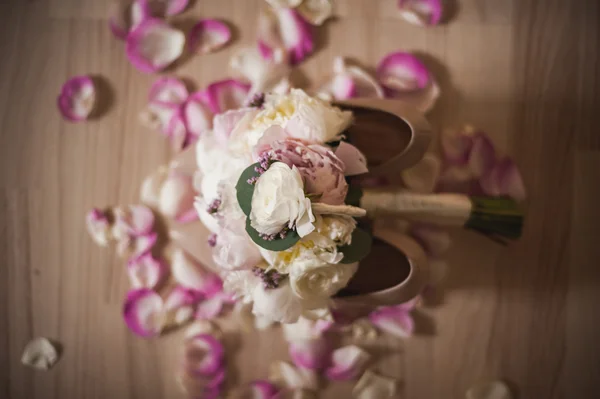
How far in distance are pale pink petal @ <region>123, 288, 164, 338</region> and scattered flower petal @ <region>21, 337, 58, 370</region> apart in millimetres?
163

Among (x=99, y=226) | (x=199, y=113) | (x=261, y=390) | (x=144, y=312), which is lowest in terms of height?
(x=261, y=390)

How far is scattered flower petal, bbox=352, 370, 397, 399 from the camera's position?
2.73 feet

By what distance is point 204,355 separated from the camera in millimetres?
841

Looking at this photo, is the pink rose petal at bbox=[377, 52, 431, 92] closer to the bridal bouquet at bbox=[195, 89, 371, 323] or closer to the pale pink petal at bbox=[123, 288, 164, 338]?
the bridal bouquet at bbox=[195, 89, 371, 323]

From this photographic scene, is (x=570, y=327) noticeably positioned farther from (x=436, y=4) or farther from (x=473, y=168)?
(x=436, y=4)

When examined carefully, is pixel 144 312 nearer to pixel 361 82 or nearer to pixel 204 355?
pixel 204 355

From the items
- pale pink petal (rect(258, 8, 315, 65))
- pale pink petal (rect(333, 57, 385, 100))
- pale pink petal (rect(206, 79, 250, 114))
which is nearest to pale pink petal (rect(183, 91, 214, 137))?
pale pink petal (rect(206, 79, 250, 114))

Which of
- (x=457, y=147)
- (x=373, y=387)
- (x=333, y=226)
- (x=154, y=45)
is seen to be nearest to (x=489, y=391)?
(x=373, y=387)

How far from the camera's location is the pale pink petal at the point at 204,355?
835 mm

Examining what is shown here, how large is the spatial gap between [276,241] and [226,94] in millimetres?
450

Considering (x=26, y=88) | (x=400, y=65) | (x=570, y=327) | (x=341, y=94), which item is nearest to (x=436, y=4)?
(x=400, y=65)

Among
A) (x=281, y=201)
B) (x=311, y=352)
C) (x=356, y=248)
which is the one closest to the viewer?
(x=281, y=201)

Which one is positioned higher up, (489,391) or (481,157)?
(481,157)

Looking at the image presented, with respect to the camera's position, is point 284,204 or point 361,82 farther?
point 361,82
